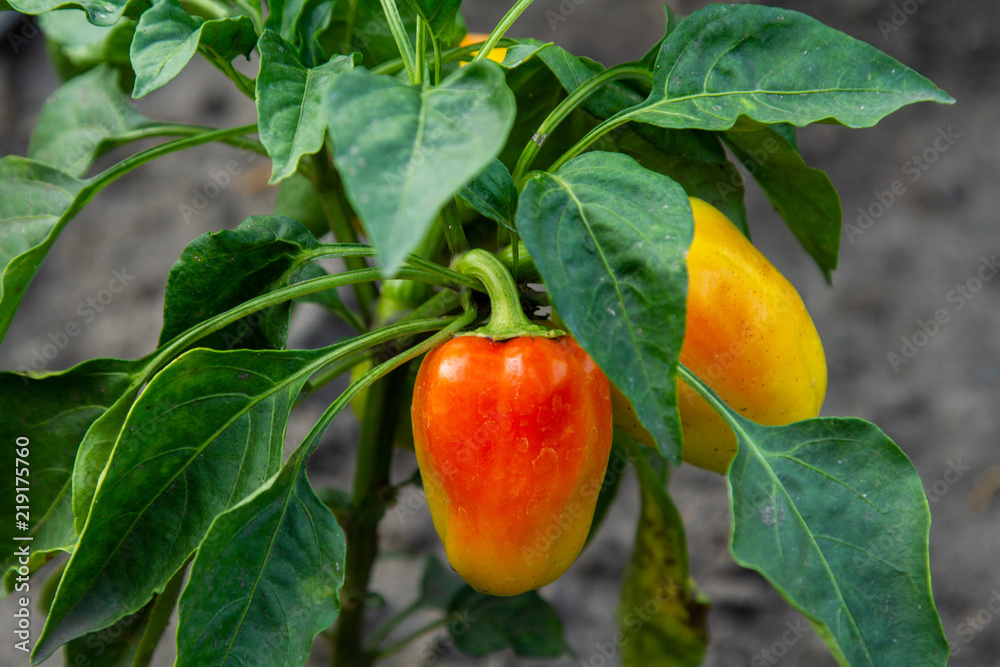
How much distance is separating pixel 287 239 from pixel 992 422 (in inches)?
45.1

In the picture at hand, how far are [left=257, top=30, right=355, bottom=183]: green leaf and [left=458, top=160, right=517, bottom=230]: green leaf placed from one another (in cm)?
8

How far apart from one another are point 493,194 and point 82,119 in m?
0.46

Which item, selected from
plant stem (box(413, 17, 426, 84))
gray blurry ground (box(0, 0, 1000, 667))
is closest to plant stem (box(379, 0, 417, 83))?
plant stem (box(413, 17, 426, 84))

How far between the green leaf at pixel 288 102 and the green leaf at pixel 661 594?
1.33 feet

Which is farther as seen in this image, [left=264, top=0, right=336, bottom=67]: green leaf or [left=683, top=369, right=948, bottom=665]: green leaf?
[left=264, top=0, right=336, bottom=67]: green leaf

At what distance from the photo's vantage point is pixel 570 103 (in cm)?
52

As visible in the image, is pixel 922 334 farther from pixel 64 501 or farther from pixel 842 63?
pixel 64 501

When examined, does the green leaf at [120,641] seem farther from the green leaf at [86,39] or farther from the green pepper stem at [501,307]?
the green leaf at [86,39]

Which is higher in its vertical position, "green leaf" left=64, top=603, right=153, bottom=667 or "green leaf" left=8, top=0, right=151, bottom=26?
"green leaf" left=8, top=0, right=151, bottom=26

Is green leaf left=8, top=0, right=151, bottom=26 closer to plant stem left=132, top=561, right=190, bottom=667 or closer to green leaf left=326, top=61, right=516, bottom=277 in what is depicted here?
green leaf left=326, top=61, right=516, bottom=277

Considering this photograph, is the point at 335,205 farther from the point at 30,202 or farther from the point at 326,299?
the point at 30,202

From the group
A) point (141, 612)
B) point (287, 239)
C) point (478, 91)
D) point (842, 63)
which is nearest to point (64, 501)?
point (141, 612)

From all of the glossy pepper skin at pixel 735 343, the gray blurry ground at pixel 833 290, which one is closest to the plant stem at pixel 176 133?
the glossy pepper skin at pixel 735 343

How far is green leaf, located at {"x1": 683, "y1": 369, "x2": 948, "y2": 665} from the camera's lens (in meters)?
0.41
